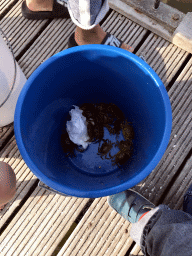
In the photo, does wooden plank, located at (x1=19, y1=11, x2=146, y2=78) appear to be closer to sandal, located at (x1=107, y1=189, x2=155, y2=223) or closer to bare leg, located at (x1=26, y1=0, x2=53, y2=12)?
bare leg, located at (x1=26, y1=0, x2=53, y2=12)

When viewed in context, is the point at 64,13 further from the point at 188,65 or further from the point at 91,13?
the point at 188,65

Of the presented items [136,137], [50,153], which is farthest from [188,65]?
[50,153]

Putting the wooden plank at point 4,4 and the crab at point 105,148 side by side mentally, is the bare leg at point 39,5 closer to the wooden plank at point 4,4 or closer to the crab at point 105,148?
the wooden plank at point 4,4

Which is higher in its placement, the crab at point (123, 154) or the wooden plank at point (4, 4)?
the wooden plank at point (4, 4)

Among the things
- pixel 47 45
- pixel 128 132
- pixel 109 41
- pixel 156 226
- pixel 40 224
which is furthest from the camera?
pixel 47 45

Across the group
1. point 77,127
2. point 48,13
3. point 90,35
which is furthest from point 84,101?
point 48,13

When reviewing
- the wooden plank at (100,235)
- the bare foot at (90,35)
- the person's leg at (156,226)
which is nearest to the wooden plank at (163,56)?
the bare foot at (90,35)

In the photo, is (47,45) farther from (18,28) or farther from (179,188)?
(179,188)
